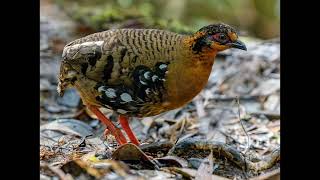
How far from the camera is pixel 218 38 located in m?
3.73

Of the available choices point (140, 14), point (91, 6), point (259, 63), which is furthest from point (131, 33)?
point (91, 6)

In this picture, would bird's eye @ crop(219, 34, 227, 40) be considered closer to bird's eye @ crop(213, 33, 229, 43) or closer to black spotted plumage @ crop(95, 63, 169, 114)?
bird's eye @ crop(213, 33, 229, 43)

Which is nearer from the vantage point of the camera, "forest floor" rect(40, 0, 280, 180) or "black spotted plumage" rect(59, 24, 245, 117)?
"forest floor" rect(40, 0, 280, 180)

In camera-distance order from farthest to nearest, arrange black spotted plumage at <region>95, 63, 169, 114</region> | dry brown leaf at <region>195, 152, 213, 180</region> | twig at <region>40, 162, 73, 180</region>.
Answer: black spotted plumage at <region>95, 63, 169, 114</region> < dry brown leaf at <region>195, 152, 213, 180</region> < twig at <region>40, 162, 73, 180</region>

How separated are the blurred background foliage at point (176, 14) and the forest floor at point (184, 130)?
0.85 feet

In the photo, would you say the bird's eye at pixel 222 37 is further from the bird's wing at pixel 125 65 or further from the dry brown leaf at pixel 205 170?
the dry brown leaf at pixel 205 170

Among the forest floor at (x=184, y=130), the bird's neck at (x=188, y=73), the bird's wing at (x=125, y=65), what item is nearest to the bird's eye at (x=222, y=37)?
the bird's neck at (x=188, y=73)

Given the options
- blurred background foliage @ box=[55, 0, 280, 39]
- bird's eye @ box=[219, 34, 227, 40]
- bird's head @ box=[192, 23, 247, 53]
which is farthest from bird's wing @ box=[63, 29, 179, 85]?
blurred background foliage @ box=[55, 0, 280, 39]

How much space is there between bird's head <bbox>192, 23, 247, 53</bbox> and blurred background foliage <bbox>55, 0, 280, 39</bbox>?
319 centimetres

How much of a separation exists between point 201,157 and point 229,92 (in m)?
2.48

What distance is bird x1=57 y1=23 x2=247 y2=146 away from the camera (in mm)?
3736

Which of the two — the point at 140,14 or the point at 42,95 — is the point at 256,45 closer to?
the point at 140,14

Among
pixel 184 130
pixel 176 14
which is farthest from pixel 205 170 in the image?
pixel 176 14

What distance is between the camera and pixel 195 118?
5535 mm
